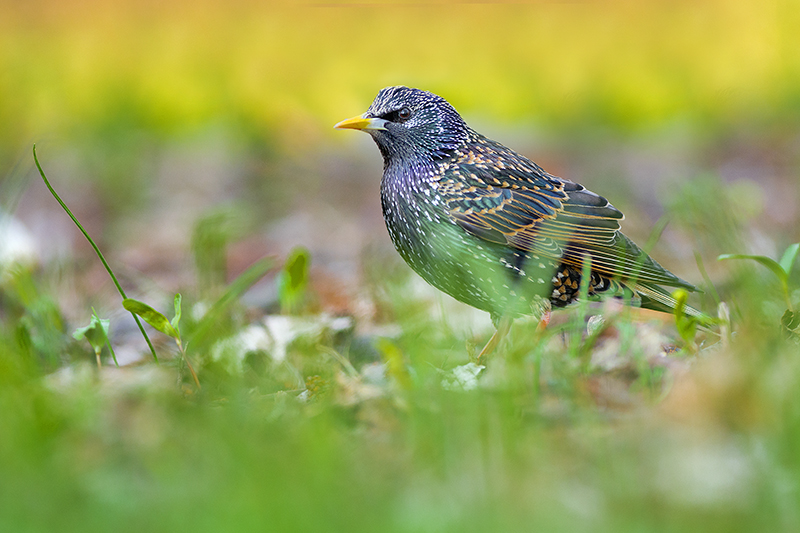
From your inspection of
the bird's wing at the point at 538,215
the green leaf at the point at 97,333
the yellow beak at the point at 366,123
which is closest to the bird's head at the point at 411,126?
the yellow beak at the point at 366,123

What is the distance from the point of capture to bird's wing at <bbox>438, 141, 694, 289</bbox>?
4027 millimetres

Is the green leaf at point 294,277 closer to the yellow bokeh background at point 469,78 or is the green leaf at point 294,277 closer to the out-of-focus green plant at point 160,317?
the out-of-focus green plant at point 160,317

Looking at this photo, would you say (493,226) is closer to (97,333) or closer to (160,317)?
(160,317)

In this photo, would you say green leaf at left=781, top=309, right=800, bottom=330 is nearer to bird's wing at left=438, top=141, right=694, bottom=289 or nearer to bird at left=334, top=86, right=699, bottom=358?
bird at left=334, top=86, right=699, bottom=358

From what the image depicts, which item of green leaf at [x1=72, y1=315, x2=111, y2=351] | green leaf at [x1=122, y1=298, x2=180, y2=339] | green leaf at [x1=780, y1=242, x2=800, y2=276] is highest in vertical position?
green leaf at [x1=780, y1=242, x2=800, y2=276]

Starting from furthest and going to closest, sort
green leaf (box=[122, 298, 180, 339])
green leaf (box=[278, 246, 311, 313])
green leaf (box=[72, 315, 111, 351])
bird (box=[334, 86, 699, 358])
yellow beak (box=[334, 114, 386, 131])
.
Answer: yellow beak (box=[334, 114, 386, 131]), bird (box=[334, 86, 699, 358]), green leaf (box=[278, 246, 311, 313]), green leaf (box=[72, 315, 111, 351]), green leaf (box=[122, 298, 180, 339])

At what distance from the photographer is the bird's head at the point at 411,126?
4.35 metres

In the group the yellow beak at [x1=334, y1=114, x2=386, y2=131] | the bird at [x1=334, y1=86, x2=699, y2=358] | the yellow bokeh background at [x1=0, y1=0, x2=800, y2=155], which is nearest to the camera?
the bird at [x1=334, y1=86, x2=699, y2=358]

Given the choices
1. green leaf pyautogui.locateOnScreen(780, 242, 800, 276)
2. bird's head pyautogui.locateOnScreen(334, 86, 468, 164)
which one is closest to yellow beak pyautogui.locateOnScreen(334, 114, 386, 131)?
bird's head pyautogui.locateOnScreen(334, 86, 468, 164)

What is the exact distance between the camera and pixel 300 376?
10.9 feet

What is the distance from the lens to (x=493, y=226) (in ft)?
13.2

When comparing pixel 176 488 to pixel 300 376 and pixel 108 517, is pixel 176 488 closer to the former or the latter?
pixel 108 517

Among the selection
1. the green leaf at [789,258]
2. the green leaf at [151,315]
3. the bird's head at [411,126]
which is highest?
the bird's head at [411,126]

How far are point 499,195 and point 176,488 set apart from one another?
8.33ft
